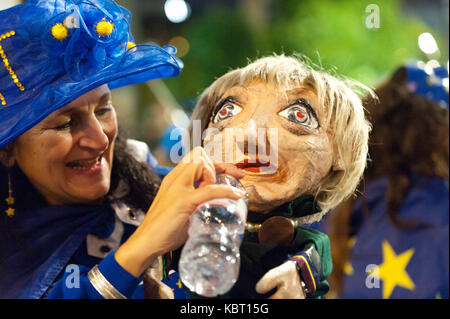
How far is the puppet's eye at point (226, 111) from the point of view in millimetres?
952

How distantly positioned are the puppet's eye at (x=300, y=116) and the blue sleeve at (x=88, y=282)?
391 mm

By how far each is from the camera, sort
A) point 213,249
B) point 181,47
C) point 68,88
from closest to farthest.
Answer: point 213,249 < point 68,88 < point 181,47

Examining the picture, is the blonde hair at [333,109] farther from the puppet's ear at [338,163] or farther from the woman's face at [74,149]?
the woman's face at [74,149]

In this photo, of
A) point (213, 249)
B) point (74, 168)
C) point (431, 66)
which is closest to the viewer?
point (213, 249)

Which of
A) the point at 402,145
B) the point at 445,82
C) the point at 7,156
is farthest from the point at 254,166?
the point at 402,145

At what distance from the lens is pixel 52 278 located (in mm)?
1089

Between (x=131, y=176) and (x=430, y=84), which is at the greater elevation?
(x=430, y=84)

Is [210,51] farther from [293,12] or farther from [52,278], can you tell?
[52,278]

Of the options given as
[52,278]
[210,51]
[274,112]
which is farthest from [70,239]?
[210,51]

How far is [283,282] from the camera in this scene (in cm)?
83

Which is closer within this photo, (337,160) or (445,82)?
(337,160)

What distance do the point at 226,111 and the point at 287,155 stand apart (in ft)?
0.49

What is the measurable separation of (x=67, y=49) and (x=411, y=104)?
1.47 metres

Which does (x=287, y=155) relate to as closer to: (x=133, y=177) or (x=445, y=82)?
(x=133, y=177)
